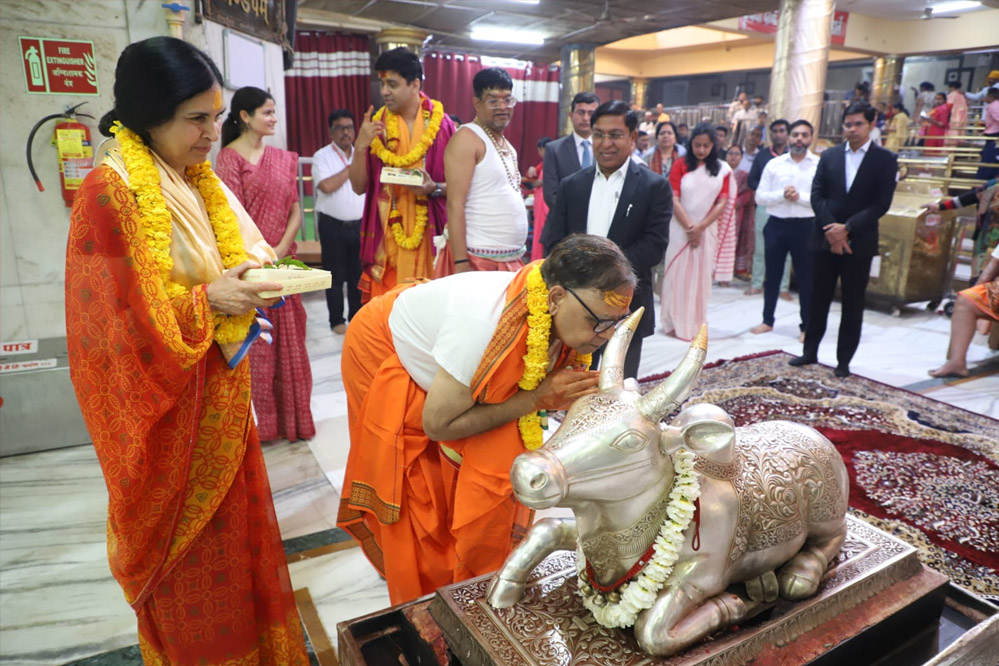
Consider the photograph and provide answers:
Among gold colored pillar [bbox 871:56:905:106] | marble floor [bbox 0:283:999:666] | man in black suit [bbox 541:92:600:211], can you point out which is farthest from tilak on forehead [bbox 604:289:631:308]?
gold colored pillar [bbox 871:56:905:106]

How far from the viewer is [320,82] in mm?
8953

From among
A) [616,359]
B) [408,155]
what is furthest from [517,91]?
[616,359]

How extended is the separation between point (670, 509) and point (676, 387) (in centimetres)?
21

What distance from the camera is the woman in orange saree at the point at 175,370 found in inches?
50.8

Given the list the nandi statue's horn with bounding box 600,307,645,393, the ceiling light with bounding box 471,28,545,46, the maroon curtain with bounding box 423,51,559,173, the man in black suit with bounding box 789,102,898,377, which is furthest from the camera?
the maroon curtain with bounding box 423,51,559,173

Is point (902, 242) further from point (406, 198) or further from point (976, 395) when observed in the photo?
point (406, 198)

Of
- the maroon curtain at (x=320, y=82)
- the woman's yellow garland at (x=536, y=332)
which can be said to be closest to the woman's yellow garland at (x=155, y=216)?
the woman's yellow garland at (x=536, y=332)

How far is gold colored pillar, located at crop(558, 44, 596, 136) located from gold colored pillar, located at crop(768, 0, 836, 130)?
3171mm

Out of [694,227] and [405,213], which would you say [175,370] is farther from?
[694,227]

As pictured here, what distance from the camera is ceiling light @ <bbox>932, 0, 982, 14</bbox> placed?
10.0 metres

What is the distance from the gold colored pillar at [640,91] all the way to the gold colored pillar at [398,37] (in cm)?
832

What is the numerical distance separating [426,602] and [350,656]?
0.57ft

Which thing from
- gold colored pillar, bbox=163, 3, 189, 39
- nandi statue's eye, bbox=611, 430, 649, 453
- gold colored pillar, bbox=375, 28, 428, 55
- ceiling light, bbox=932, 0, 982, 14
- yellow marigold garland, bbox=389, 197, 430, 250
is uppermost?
ceiling light, bbox=932, 0, 982, 14

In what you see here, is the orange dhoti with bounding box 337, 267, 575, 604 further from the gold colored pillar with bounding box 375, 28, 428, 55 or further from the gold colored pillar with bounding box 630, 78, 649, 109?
the gold colored pillar with bounding box 630, 78, 649, 109
